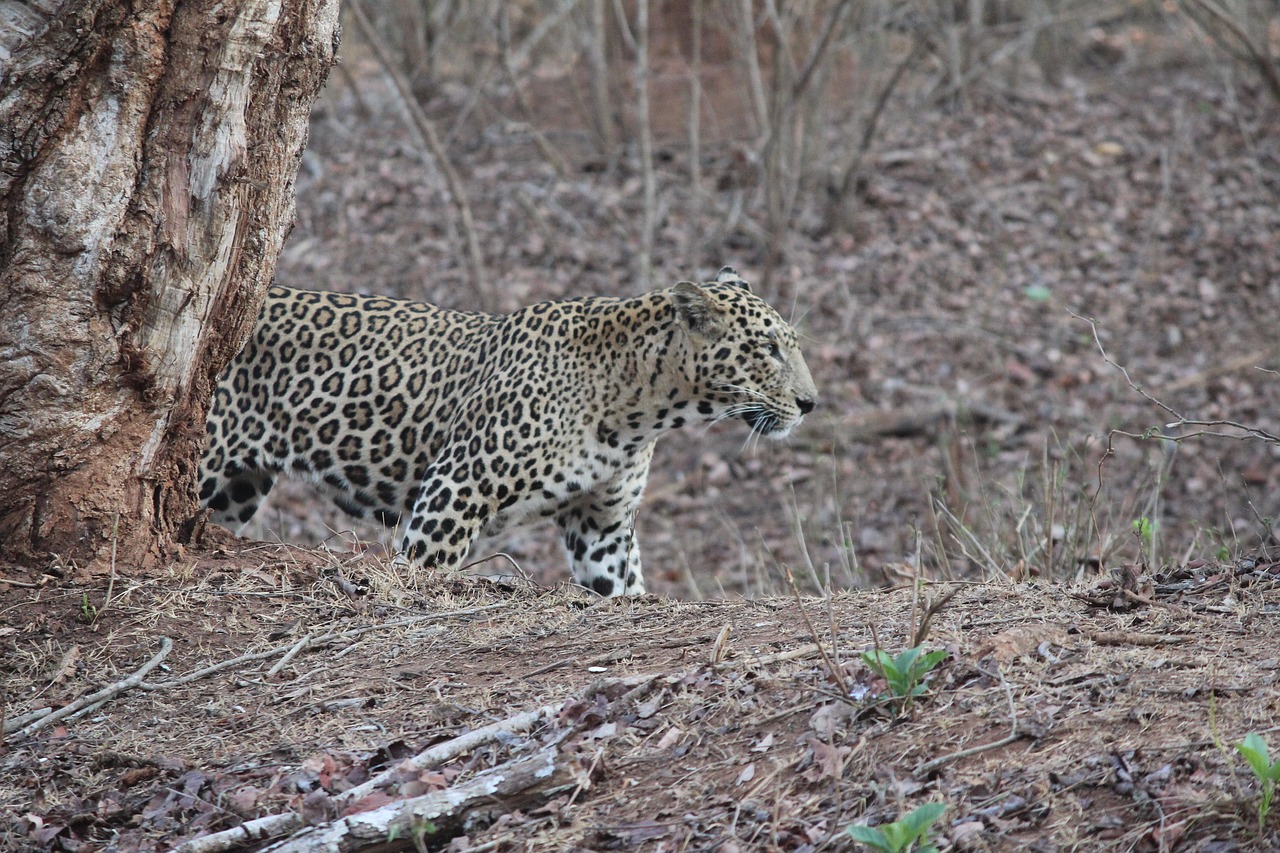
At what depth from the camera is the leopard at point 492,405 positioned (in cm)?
765

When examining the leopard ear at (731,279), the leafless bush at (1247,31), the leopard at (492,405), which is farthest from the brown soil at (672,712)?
the leafless bush at (1247,31)

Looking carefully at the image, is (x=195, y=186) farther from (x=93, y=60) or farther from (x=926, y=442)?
(x=926, y=442)

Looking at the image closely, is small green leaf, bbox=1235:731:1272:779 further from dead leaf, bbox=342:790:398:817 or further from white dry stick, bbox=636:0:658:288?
white dry stick, bbox=636:0:658:288

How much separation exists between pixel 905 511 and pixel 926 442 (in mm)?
1030

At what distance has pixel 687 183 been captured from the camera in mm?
15508

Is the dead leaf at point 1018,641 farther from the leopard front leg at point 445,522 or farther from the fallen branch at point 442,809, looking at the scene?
the leopard front leg at point 445,522

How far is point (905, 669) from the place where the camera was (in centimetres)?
395

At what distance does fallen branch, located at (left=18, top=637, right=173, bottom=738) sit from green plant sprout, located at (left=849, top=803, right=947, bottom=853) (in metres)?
2.79

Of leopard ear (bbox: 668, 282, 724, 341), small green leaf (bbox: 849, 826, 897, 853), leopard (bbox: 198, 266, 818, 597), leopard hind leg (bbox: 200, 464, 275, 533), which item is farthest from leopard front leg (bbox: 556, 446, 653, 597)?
small green leaf (bbox: 849, 826, 897, 853)

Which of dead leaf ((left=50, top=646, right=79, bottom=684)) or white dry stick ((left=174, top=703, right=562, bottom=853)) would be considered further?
dead leaf ((left=50, top=646, right=79, bottom=684))

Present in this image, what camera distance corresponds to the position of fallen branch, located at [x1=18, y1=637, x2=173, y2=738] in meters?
4.66

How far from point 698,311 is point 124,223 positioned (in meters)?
3.44

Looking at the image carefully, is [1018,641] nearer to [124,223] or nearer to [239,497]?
[124,223]

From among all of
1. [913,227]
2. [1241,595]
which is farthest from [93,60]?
[913,227]
